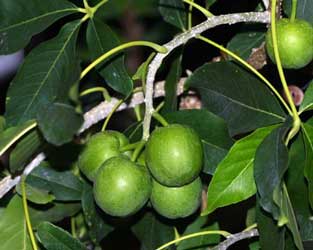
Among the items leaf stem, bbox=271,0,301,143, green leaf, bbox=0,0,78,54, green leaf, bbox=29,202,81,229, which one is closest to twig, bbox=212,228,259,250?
leaf stem, bbox=271,0,301,143

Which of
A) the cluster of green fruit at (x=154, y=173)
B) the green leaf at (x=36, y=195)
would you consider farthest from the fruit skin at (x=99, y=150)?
the green leaf at (x=36, y=195)

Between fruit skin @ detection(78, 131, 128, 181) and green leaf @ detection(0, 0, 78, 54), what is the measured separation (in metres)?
0.18

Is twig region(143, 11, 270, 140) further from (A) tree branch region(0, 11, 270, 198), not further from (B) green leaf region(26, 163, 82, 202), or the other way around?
(B) green leaf region(26, 163, 82, 202)

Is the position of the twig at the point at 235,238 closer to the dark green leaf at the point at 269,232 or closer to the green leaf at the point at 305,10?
the dark green leaf at the point at 269,232

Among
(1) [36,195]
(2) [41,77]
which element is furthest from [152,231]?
(2) [41,77]

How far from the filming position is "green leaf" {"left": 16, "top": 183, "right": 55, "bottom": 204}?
4.03ft

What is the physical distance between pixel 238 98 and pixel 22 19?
1.09ft

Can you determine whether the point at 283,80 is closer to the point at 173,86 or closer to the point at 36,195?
the point at 173,86

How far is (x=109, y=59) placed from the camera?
46.6 inches

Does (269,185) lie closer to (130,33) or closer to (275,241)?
(275,241)

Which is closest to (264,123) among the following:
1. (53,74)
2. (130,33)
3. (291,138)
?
(291,138)

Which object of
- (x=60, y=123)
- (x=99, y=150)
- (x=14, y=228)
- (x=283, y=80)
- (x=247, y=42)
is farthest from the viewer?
(x=247, y=42)

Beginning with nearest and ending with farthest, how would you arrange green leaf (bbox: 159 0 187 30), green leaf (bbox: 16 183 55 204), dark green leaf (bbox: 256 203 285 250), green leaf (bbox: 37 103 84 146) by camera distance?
green leaf (bbox: 37 103 84 146) < dark green leaf (bbox: 256 203 285 250) < green leaf (bbox: 16 183 55 204) < green leaf (bbox: 159 0 187 30)

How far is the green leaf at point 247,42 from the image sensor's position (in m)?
1.35
